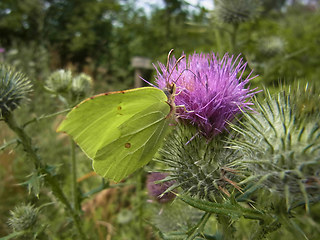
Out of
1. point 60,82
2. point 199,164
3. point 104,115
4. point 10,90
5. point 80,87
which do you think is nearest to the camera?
point 199,164

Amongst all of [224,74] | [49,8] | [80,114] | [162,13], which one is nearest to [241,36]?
[162,13]

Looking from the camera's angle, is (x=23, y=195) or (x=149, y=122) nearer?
(x=149, y=122)

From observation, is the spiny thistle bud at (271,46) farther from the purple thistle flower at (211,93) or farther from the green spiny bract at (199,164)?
the green spiny bract at (199,164)

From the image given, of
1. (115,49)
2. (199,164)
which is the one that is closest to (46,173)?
(199,164)

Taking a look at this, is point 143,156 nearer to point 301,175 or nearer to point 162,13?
point 301,175

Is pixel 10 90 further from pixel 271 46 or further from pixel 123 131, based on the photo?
pixel 271 46

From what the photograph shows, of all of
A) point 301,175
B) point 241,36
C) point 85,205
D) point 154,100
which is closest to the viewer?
point 301,175
